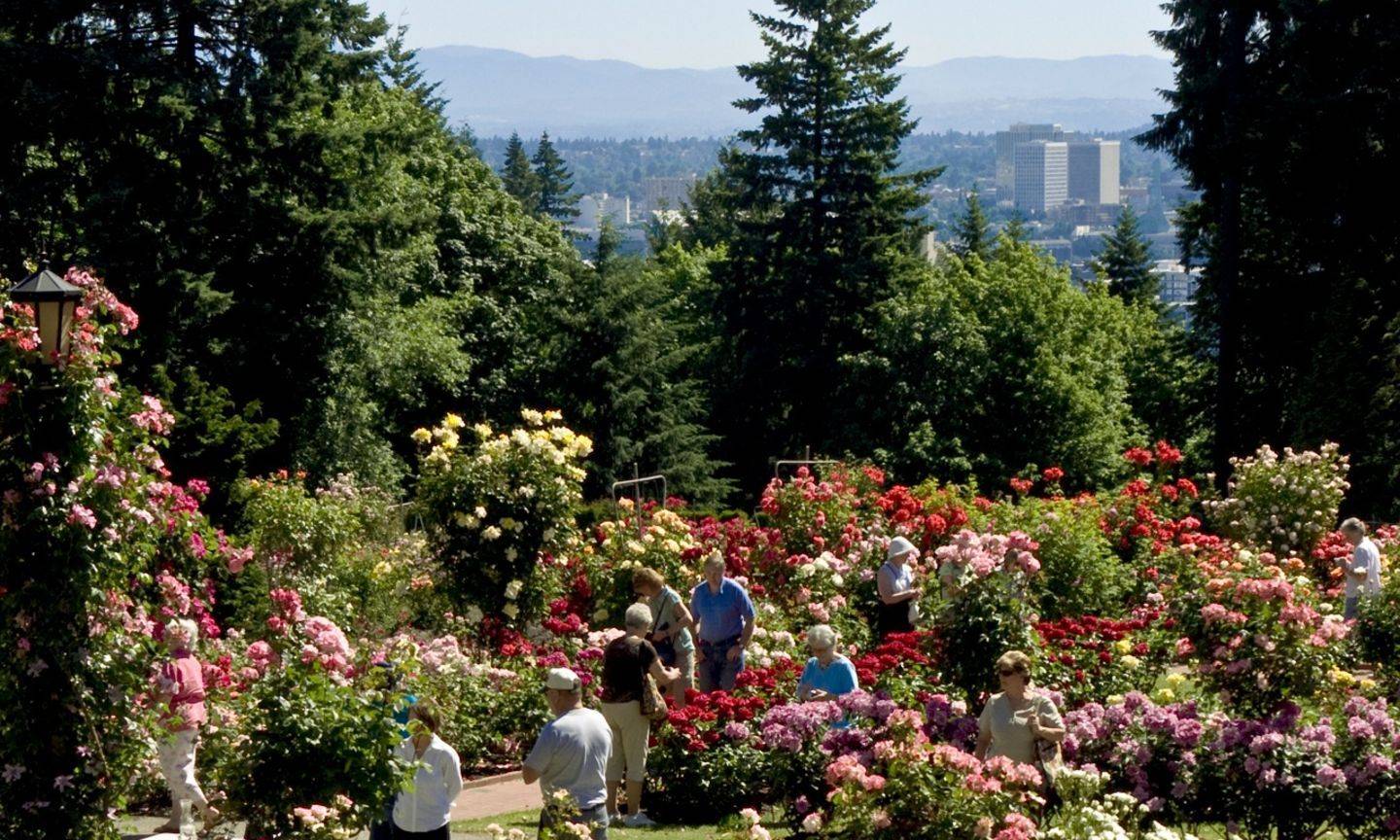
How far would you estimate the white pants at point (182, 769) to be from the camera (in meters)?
9.91

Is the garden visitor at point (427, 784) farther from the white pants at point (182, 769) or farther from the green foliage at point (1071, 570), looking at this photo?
the green foliage at point (1071, 570)

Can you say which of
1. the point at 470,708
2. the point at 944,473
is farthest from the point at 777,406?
the point at 470,708

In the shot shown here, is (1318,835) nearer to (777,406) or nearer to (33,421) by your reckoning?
(33,421)

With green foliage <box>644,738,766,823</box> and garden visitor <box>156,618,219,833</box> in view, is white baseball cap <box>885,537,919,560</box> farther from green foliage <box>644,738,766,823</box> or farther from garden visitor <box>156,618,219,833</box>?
garden visitor <box>156,618,219,833</box>

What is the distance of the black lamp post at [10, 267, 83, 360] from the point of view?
7.47 metres

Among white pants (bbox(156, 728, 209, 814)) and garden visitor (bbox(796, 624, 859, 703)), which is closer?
white pants (bbox(156, 728, 209, 814))

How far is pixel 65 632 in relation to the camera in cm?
753

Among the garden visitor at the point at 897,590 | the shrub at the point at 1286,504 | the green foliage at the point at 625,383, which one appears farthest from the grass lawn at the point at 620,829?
the green foliage at the point at 625,383

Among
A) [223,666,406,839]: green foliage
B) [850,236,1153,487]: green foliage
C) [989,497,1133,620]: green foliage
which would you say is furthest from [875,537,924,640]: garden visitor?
[850,236,1153,487]: green foliage

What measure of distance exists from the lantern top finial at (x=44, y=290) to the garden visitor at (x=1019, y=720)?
15.1 feet

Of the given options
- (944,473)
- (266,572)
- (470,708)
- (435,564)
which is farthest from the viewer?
(944,473)

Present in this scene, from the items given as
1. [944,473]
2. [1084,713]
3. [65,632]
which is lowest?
[944,473]

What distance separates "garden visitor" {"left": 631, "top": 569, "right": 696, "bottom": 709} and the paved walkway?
44.2 inches

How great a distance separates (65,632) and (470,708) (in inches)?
193
